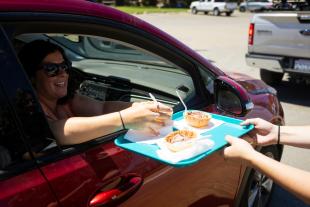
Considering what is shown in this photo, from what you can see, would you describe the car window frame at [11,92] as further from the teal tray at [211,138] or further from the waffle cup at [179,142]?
the waffle cup at [179,142]

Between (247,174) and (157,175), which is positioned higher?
(157,175)

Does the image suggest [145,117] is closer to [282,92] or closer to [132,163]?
[132,163]

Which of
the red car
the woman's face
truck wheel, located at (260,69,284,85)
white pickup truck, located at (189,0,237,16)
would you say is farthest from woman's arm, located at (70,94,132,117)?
white pickup truck, located at (189,0,237,16)

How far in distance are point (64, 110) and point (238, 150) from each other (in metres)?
0.94

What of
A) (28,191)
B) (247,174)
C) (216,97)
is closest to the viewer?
(28,191)

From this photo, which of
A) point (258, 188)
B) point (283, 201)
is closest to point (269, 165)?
point (258, 188)

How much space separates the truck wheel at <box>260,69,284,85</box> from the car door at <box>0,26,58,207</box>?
6909 mm

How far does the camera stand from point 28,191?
1.40m

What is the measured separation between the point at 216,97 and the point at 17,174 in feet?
4.27

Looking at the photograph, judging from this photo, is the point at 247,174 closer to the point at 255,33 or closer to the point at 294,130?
the point at 294,130

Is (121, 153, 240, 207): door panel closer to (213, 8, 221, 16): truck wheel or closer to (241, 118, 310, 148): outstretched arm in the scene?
(241, 118, 310, 148): outstretched arm

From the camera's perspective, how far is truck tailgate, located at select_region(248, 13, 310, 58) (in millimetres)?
6523

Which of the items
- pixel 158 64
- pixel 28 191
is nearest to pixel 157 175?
pixel 28 191

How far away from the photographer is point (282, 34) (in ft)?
22.2
